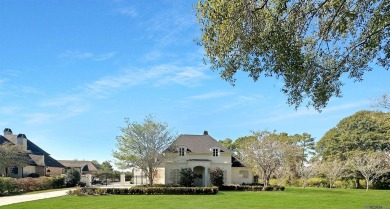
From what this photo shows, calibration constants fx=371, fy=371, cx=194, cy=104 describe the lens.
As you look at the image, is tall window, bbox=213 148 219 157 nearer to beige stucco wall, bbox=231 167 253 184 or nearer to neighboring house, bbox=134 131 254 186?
neighboring house, bbox=134 131 254 186

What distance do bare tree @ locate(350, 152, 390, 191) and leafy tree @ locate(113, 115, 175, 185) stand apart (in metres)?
22.3

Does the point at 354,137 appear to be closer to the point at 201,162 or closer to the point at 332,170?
the point at 332,170

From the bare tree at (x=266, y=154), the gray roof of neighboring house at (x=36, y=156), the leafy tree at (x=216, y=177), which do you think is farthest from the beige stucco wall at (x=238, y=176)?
the gray roof of neighboring house at (x=36, y=156)

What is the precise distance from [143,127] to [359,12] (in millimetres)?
26421

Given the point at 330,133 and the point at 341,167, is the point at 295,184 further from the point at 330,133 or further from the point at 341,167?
the point at 330,133

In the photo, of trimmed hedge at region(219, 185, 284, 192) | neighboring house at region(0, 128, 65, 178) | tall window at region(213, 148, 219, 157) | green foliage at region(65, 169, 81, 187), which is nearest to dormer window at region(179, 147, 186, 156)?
tall window at region(213, 148, 219, 157)

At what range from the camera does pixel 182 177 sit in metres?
35.2

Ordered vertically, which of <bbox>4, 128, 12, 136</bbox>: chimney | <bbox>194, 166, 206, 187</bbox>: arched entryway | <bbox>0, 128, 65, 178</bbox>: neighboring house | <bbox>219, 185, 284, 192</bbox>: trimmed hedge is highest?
<bbox>4, 128, 12, 136</bbox>: chimney

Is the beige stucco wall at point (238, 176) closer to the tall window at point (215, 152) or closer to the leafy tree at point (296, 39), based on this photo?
the tall window at point (215, 152)

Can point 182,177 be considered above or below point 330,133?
below

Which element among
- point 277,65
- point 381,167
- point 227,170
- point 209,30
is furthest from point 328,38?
point 381,167

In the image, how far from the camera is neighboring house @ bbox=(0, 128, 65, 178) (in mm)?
41781

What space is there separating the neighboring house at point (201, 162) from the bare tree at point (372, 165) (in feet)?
40.3

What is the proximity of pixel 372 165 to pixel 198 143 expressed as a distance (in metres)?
19.0
